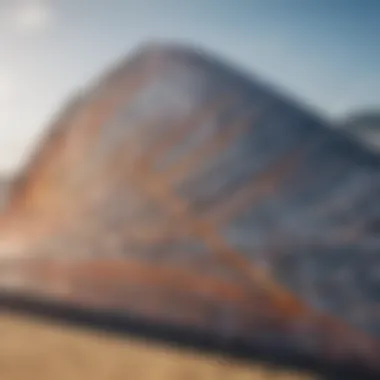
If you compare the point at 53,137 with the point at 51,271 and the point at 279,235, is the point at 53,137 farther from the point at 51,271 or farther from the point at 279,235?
the point at 279,235

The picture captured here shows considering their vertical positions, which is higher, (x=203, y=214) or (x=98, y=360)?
(x=203, y=214)

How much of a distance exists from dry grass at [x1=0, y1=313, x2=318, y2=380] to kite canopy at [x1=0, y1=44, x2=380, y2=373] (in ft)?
0.31

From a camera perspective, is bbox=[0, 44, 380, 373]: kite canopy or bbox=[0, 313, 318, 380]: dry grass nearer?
bbox=[0, 313, 318, 380]: dry grass

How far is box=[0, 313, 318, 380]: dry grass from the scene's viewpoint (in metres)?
2.05

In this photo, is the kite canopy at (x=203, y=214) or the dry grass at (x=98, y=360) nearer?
the dry grass at (x=98, y=360)

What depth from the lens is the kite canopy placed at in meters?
2.19

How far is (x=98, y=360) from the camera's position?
85.0 inches

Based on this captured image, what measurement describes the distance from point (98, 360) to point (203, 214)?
929 mm

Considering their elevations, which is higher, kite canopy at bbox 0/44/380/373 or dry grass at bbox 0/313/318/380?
kite canopy at bbox 0/44/380/373

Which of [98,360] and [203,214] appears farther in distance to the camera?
[203,214]

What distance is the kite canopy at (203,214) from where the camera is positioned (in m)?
2.19

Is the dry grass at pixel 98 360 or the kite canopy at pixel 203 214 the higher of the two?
the kite canopy at pixel 203 214

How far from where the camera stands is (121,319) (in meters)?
2.34

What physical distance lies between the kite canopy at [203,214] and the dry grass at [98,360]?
0.09 metres
